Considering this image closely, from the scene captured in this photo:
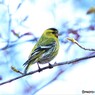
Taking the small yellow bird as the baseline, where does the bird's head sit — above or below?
above

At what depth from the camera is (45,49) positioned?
Answer: 2.67ft

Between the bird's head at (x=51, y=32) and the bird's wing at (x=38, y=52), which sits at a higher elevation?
the bird's head at (x=51, y=32)

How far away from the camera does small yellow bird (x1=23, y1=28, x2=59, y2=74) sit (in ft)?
2.63

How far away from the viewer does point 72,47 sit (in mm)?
882

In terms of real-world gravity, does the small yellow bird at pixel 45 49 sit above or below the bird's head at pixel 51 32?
below

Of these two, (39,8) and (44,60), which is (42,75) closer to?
(44,60)

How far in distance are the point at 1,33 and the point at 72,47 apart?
0.99ft

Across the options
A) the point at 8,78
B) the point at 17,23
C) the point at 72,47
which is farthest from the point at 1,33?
the point at 72,47

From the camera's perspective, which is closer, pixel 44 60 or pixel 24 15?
pixel 44 60

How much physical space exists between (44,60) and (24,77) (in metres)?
0.13

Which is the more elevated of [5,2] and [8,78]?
[5,2]

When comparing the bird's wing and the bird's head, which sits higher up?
the bird's head

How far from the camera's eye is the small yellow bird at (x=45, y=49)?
31.5 inches

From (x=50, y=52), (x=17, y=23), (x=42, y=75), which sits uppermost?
(x=17, y=23)
